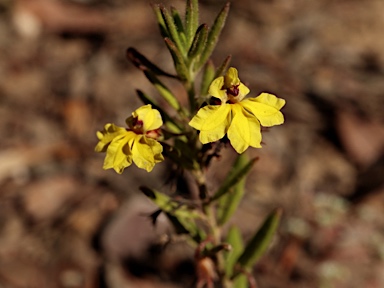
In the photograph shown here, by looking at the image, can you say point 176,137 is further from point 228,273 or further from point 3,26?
point 3,26

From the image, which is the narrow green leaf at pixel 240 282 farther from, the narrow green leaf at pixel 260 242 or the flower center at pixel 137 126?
the flower center at pixel 137 126

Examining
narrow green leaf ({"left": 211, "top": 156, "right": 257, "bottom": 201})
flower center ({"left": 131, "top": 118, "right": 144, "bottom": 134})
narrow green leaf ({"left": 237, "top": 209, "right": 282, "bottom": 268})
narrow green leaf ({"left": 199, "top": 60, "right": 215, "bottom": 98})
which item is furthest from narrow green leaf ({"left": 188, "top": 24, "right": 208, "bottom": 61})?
narrow green leaf ({"left": 237, "top": 209, "right": 282, "bottom": 268})

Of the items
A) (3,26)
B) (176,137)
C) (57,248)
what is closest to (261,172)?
(57,248)

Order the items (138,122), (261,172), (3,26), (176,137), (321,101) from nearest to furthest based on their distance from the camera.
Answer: (138,122), (176,137), (261,172), (321,101), (3,26)

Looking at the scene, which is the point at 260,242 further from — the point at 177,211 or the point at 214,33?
the point at 214,33

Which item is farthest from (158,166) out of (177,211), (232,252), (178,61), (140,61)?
(178,61)

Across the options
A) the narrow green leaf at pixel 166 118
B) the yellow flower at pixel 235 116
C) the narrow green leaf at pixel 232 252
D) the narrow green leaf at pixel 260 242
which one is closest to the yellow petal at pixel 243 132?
the yellow flower at pixel 235 116
